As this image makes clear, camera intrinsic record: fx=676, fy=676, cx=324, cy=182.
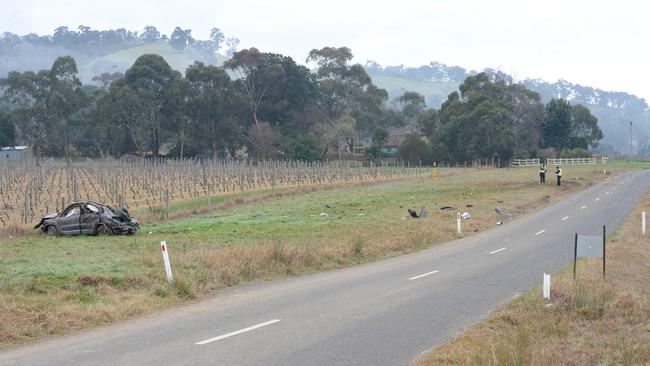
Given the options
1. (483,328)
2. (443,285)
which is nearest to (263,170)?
(443,285)

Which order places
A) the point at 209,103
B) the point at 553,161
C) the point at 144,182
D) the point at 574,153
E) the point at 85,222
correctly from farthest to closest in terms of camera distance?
the point at 574,153, the point at 553,161, the point at 209,103, the point at 144,182, the point at 85,222

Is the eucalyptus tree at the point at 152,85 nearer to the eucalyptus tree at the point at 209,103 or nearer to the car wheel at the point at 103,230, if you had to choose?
the eucalyptus tree at the point at 209,103

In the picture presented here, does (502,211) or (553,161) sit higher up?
(553,161)

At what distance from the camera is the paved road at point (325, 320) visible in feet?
29.4

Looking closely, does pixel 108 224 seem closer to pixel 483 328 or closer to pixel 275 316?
pixel 275 316

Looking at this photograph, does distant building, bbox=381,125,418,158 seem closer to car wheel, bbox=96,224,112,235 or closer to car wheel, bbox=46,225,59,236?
car wheel, bbox=96,224,112,235

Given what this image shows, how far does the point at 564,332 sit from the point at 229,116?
93.2 m

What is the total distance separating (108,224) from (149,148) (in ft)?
258

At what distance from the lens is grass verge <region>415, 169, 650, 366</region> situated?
8273mm

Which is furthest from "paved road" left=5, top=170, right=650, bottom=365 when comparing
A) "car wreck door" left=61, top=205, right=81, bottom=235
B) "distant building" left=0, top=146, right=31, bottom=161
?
"distant building" left=0, top=146, right=31, bottom=161

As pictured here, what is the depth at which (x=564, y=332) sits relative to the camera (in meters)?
9.95

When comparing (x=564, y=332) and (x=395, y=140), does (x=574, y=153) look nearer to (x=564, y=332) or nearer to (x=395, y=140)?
(x=395, y=140)

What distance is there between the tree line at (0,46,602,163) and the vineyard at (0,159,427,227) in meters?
21.9

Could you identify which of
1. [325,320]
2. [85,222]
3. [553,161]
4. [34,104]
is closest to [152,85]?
[34,104]
